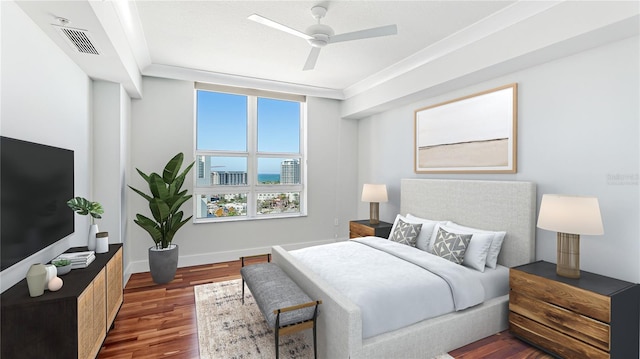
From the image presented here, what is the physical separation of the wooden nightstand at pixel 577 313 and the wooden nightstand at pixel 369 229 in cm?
190

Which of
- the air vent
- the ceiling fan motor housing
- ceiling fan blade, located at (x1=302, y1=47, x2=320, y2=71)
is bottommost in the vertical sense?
the air vent

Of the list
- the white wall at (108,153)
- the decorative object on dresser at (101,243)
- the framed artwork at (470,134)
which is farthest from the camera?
the white wall at (108,153)

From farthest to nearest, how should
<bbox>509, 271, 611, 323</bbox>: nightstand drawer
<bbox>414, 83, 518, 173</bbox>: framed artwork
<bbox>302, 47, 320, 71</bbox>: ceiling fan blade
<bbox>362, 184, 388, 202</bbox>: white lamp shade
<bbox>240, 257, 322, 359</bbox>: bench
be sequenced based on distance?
<bbox>362, 184, 388, 202</bbox>: white lamp shade
<bbox>414, 83, 518, 173</bbox>: framed artwork
<bbox>302, 47, 320, 71</bbox>: ceiling fan blade
<bbox>240, 257, 322, 359</bbox>: bench
<bbox>509, 271, 611, 323</bbox>: nightstand drawer

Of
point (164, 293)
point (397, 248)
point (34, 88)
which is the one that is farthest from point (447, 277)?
point (34, 88)

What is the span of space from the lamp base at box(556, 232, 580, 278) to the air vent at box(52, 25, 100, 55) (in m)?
3.84

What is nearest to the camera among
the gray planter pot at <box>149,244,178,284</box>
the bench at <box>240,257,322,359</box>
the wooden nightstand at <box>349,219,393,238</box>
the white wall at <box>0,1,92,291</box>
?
the white wall at <box>0,1,92,291</box>

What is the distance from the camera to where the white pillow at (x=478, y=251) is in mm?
2629

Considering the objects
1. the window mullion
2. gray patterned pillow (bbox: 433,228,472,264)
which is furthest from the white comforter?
the window mullion

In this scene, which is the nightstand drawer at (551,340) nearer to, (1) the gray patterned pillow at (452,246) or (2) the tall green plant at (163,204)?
(1) the gray patterned pillow at (452,246)

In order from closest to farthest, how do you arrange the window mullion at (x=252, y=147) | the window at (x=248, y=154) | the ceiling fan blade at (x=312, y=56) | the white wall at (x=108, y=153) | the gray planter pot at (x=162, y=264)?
the ceiling fan blade at (x=312, y=56) < the white wall at (x=108, y=153) < the gray planter pot at (x=162, y=264) < the window at (x=248, y=154) < the window mullion at (x=252, y=147)

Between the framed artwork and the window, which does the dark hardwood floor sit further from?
the framed artwork

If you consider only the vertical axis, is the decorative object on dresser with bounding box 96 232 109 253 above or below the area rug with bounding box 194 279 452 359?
above

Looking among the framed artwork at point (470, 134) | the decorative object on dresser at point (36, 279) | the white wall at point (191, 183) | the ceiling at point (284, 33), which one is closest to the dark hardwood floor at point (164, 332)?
the white wall at point (191, 183)

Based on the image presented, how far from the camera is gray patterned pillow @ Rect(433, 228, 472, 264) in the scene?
2695mm
